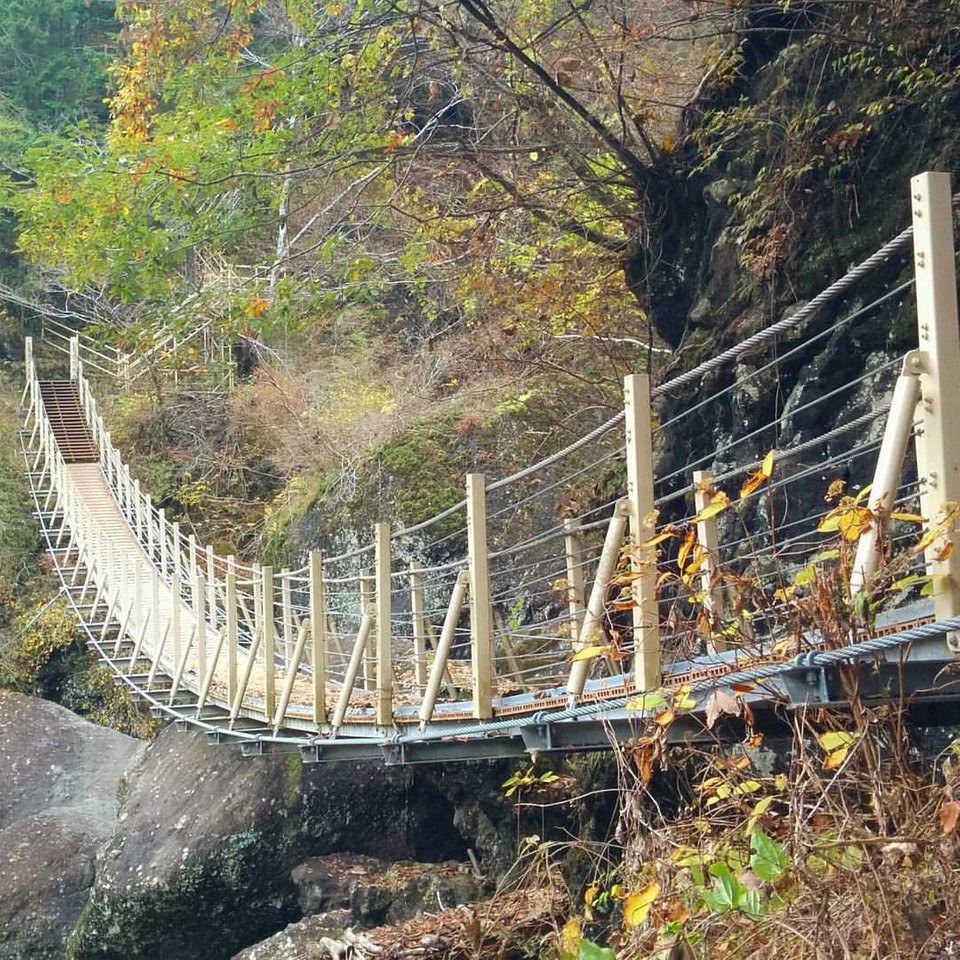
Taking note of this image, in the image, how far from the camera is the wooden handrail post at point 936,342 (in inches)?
110

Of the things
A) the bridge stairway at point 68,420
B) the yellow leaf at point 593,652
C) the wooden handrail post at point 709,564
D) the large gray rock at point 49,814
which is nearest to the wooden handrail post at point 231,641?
the large gray rock at point 49,814

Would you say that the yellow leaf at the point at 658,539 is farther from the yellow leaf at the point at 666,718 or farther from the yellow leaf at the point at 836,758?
the yellow leaf at the point at 836,758

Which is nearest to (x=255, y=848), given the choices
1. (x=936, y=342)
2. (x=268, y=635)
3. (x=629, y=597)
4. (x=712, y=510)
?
(x=268, y=635)

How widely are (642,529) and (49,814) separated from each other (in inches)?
317

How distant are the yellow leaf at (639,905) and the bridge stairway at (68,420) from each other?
49.6 feet

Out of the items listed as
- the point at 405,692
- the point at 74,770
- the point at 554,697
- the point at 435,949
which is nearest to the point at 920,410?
the point at 554,697

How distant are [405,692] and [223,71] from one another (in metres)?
3.97

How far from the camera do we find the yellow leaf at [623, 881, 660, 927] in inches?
117

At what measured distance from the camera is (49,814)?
10375 mm

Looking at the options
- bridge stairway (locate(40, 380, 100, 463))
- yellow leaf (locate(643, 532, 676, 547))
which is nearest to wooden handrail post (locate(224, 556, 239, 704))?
yellow leaf (locate(643, 532, 676, 547))

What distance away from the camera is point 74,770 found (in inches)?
444

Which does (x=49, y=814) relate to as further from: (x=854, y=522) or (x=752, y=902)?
(x=854, y=522)

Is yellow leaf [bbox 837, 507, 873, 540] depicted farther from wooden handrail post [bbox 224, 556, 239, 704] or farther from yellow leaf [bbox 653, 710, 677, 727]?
wooden handrail post [bbox 224, 556, 239, 704]

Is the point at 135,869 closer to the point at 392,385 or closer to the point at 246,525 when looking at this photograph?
the point at 392,385
